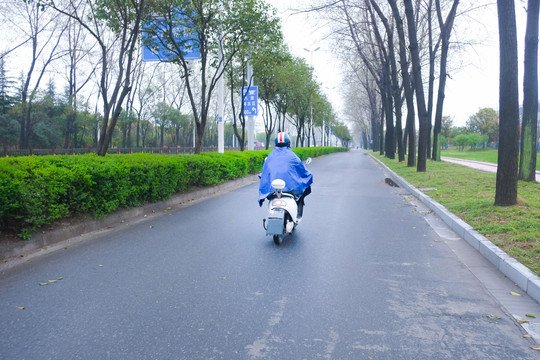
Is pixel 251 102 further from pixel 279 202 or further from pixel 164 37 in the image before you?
pixel 279 202

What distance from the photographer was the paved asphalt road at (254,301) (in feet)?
9.84

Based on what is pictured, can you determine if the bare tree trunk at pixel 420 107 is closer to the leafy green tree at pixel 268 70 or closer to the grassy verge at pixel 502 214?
the grassy verge at pixel 502 214

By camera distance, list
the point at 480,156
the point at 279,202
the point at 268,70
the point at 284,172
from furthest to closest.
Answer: the point at 480,156, the point at 268,70, the point at 284,172, the point at 279,202

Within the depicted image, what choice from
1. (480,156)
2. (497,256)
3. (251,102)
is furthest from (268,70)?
(480,156)

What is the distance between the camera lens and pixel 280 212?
578 centimetres

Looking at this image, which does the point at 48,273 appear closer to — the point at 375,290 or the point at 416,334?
the point at 375,290

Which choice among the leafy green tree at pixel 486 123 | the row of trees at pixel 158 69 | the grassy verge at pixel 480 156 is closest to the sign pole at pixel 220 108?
the row of trees at pixel 158 69

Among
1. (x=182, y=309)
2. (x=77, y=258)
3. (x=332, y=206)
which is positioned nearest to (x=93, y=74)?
(x=332, y=206)

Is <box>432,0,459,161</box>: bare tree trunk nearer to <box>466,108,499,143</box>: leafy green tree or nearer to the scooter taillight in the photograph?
the scooter taillight

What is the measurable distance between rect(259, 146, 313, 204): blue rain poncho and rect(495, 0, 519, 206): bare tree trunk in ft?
13.3

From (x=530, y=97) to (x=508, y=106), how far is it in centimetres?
397

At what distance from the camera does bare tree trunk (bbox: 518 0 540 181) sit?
10438 millimetres

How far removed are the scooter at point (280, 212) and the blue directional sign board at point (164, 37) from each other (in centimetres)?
1074

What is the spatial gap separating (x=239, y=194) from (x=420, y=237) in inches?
260
